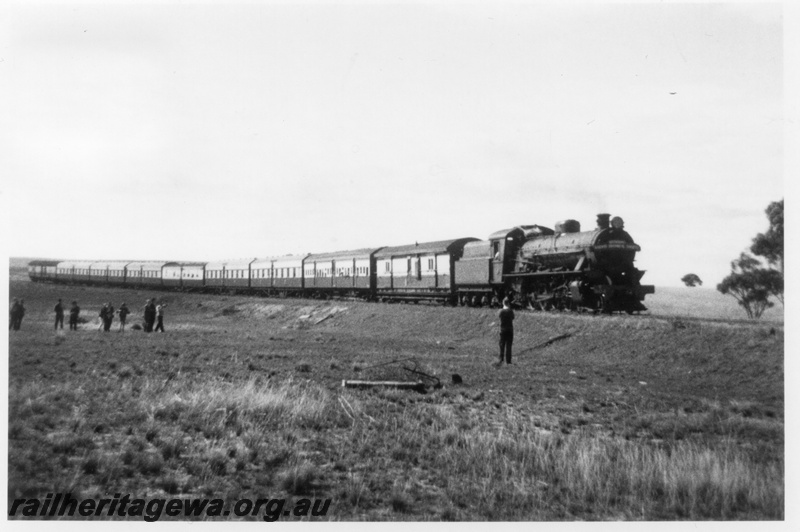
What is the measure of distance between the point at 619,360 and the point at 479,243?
1218 cm

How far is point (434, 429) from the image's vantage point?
10328mm

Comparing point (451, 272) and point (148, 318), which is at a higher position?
point (451, 272)

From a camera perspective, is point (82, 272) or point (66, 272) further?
point (82, 272)

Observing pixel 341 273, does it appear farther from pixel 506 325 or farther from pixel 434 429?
pixel 434 429

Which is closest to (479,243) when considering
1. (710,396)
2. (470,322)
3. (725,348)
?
(470,322)

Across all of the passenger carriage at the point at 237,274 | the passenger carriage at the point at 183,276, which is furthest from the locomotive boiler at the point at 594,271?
the passenger carriage at the point at 183,276

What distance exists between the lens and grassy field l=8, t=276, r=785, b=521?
8125 mm

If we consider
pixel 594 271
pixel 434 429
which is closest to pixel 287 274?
pixel 594 271

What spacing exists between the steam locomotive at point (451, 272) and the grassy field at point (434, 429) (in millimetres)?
3554

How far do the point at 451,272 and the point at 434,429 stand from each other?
19772 millimetres

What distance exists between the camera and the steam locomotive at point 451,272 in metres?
21.1
